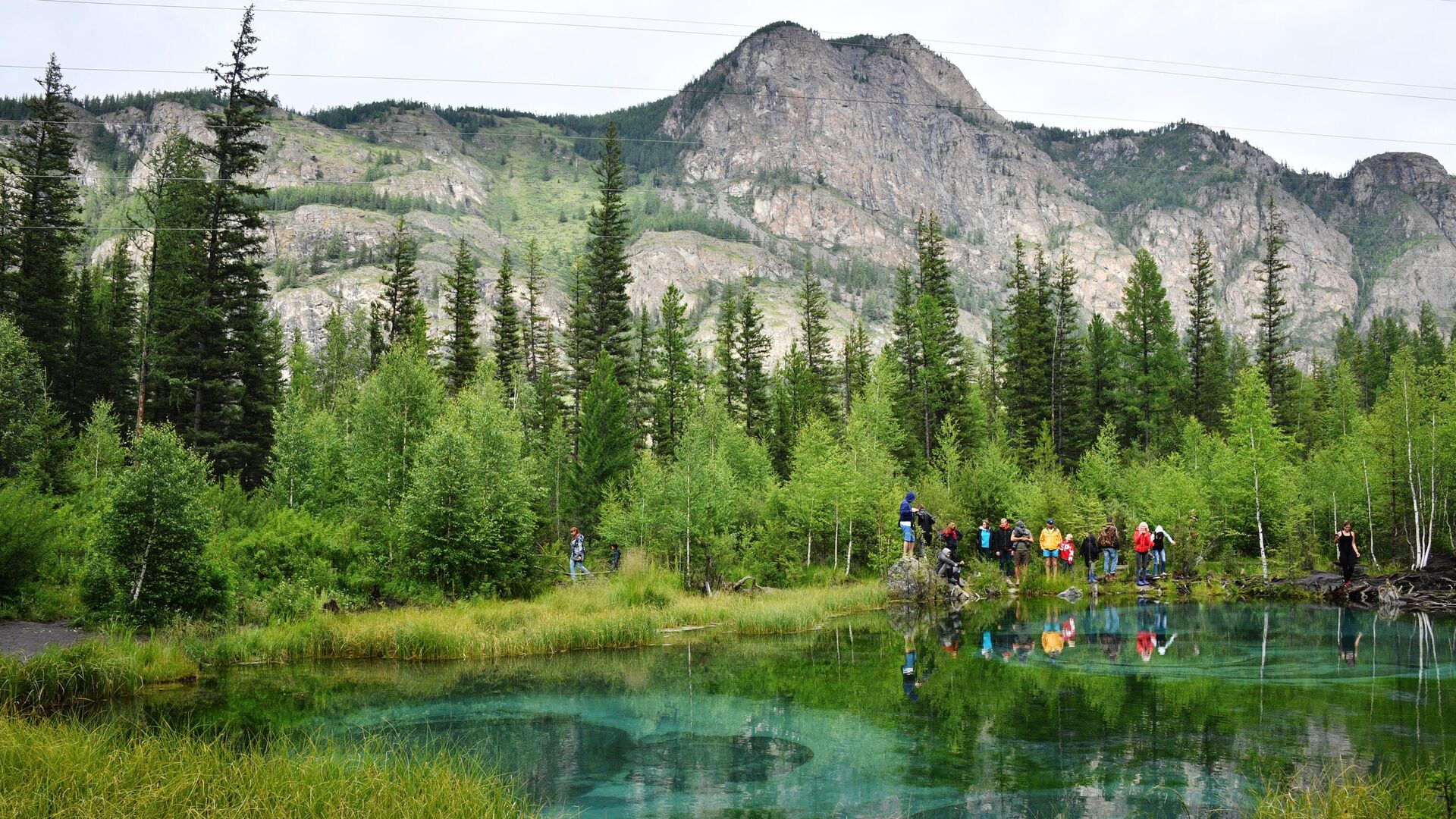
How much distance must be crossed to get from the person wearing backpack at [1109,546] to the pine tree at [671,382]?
28179 mm

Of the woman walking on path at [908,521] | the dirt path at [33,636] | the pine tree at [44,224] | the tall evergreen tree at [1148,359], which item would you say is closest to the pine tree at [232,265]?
the pine tree at [44,224]

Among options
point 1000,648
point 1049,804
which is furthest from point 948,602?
point 1049,804

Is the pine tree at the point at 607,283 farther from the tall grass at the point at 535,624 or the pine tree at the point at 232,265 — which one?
the tall grass at the point at 535,624

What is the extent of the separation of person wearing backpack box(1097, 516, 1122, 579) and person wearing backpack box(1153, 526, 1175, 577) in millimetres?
1314

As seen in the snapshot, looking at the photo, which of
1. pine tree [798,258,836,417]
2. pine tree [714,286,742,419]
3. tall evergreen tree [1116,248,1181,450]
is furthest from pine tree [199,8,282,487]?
tall evergreen tree [1116,248,1181,450]

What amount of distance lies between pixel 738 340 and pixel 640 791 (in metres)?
53.9

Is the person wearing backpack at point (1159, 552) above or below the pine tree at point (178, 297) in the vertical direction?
below

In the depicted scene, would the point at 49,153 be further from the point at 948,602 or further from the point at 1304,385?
the point at 1304,385

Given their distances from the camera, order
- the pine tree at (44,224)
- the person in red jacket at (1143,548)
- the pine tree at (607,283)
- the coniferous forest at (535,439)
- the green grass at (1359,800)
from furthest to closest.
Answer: the pine tree at (607,283) → the pine tree at (44,224) → the person in red jacket at (1143,548) → the coniferous forest at (535,439) → the green grass at (1359,800)

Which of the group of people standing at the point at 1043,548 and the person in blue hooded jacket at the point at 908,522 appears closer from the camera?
the person in blue hooded jacket at the point at 908,522

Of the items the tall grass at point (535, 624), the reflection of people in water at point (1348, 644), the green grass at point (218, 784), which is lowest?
the tall grass at point (535, 624)

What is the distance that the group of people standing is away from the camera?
93.0ft

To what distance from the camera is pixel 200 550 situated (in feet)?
57.9

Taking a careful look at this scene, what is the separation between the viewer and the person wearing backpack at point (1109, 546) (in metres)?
30.7
